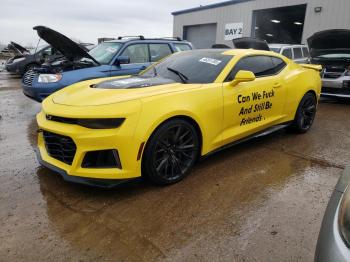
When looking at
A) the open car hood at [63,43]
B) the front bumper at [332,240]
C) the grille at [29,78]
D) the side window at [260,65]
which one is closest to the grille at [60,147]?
the side window at [260,65]

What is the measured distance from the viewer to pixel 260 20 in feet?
56.5

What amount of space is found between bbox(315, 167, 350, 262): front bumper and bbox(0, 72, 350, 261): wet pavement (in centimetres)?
81

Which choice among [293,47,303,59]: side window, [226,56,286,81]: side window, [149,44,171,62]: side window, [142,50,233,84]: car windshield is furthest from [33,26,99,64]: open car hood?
[293,47,303,59]: side window

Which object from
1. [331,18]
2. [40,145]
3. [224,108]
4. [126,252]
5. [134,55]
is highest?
[331,18]

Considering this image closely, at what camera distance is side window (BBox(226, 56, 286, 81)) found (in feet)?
12.6

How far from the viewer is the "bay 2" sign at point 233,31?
17094 millimetres

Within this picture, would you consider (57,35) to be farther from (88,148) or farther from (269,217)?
(269,217)

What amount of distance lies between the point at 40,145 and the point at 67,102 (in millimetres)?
636

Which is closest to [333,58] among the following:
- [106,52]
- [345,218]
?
[106,52]

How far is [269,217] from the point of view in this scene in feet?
8.80

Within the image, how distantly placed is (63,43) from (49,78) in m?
0.69

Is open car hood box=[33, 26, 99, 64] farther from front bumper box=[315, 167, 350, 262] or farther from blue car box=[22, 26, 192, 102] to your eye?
front bumper box=[315, 167, 350, 262]

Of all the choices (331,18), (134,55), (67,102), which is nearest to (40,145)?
(67,102)

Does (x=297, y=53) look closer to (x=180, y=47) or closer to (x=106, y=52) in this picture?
(x=180, y=47)
